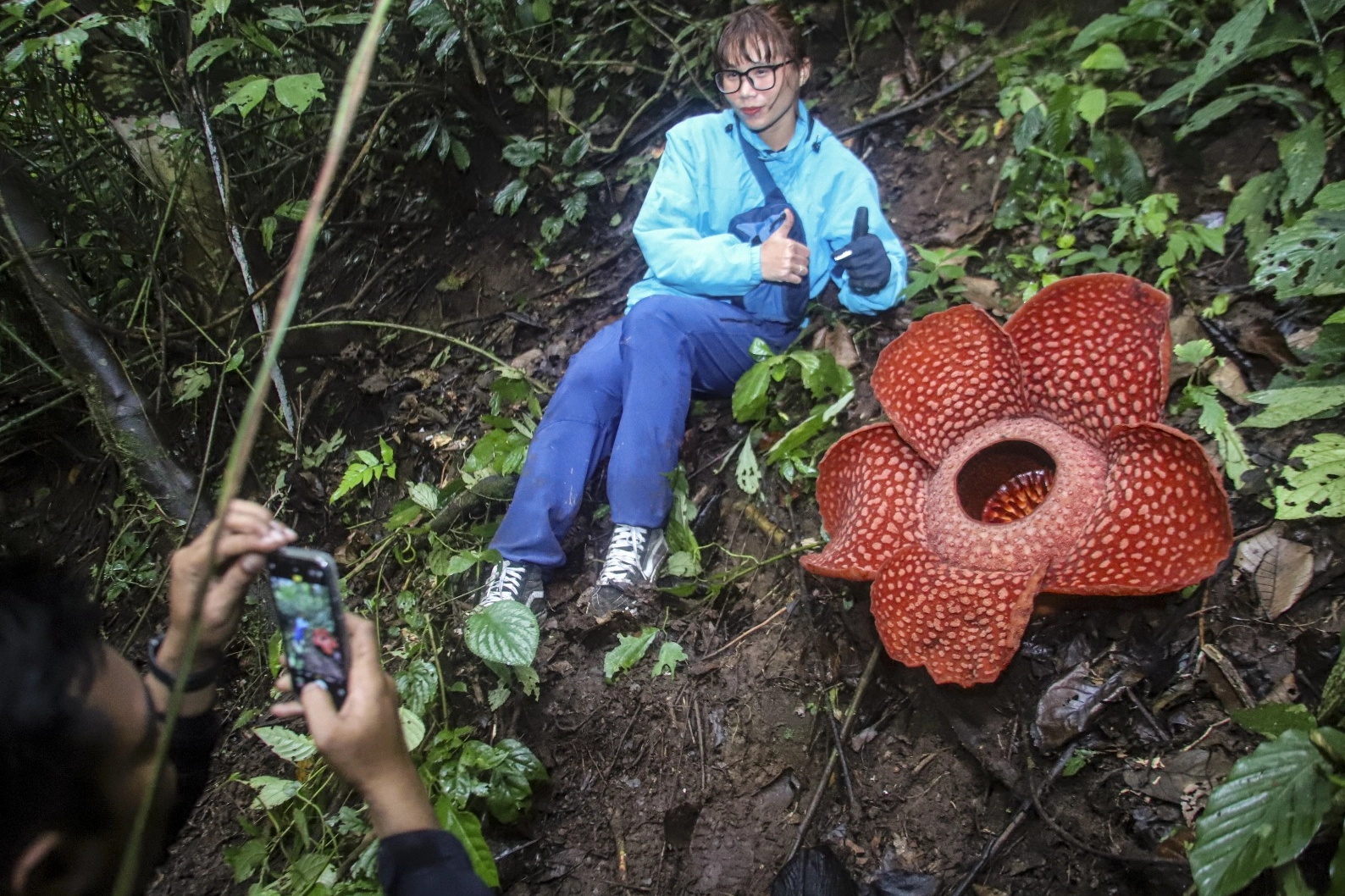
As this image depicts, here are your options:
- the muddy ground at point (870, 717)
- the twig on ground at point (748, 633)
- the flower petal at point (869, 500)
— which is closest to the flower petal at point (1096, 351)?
the flower petal at point (869, 500)

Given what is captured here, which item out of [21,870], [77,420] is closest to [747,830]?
[21,870]

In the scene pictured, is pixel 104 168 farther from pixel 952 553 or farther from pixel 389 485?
pixel 952 553

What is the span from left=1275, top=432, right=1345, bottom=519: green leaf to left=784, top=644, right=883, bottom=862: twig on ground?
3.04 ft

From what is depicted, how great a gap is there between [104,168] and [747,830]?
340 centimetres

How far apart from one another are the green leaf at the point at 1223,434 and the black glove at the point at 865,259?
0.93 metres

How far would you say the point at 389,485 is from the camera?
362cm

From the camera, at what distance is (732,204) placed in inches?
121

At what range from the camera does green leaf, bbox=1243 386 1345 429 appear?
5.98 ft

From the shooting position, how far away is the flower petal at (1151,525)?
152cm

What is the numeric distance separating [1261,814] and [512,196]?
3.67 metres

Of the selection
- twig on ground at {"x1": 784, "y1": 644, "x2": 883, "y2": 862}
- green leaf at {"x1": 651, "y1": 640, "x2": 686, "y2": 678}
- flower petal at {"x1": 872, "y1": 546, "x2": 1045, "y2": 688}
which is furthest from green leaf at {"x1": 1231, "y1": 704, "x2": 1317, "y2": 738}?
green leaf at {"x1": 651, "y1": 640, "x2": 686, "y2": 678}

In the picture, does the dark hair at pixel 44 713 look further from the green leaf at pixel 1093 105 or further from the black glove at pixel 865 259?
the green leaf at pixel 1093 105

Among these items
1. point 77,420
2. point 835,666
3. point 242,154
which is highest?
point 242,154

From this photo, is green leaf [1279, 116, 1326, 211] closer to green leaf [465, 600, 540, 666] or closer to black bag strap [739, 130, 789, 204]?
black bag strap [739, 130, 789, 204]
